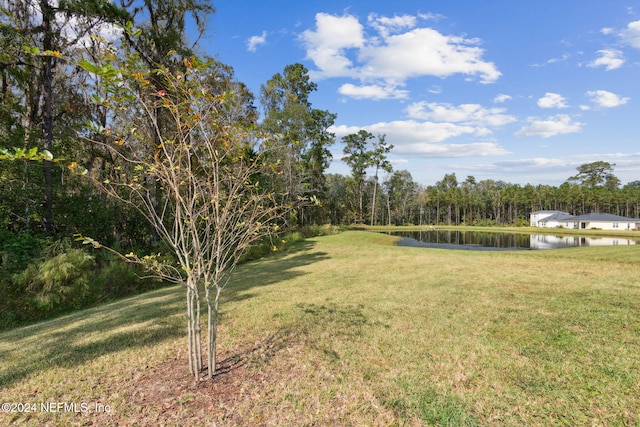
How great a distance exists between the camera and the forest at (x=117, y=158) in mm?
2430

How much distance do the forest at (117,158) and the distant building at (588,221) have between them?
159 feet

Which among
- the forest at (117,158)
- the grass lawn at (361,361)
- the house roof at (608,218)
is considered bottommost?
the house roof at (608,218)

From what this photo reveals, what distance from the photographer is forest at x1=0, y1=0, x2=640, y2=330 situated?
2.43m

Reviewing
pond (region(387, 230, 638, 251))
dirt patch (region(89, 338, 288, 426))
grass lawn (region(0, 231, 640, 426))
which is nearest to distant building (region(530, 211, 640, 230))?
pond (region(387, 230, 638, 251))

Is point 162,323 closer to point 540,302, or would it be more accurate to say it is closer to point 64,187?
point 540,302

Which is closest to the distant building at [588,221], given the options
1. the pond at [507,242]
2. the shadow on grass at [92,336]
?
the pond at [507,242]

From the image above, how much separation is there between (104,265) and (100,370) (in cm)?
708

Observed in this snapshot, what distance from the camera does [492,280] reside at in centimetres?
620

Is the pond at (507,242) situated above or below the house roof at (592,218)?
below

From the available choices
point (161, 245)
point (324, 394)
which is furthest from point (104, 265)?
point (324, 394)

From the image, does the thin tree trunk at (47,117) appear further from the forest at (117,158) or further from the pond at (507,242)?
the pond at (507,242)

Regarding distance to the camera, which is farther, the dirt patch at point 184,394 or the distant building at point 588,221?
the distant building at point 588,221

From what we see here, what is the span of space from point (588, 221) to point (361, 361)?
176ft

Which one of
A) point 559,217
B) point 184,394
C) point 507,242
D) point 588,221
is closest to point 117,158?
point 184,394
